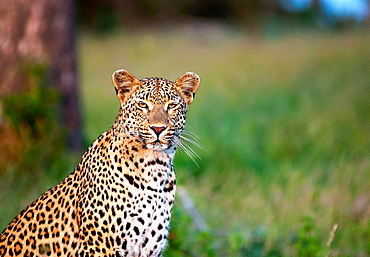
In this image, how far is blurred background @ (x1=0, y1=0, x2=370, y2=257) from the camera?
7.26 m

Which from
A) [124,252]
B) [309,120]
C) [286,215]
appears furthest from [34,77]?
[309,120]

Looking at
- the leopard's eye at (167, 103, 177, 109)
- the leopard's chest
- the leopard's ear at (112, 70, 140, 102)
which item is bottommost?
the leopard's chest

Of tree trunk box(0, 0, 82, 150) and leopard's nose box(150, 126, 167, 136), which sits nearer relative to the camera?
leopard's nose box(150, 126, 167, 136)

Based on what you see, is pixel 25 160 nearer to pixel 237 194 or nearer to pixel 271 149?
pixel 237 194

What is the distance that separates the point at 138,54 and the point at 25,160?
11.3m

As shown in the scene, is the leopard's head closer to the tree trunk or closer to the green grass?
the green grass

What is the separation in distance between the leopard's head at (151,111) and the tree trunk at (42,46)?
4105mm

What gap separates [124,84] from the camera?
4.88 m

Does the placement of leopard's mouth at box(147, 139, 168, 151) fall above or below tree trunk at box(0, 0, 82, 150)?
below

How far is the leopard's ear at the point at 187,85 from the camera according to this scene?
16.5 feet

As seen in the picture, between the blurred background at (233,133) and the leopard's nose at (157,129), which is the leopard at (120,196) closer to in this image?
Result: the leopard's nose at (157,129)

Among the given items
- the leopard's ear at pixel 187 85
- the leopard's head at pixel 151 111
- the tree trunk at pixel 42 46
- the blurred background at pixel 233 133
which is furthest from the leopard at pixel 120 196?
the tree trunk at pixel 42 46

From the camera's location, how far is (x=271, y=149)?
10.5 m

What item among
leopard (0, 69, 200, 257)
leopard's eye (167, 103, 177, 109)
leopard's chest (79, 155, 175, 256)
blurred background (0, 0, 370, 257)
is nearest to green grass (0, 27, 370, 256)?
blurred background (0, 0, 370, 257)
